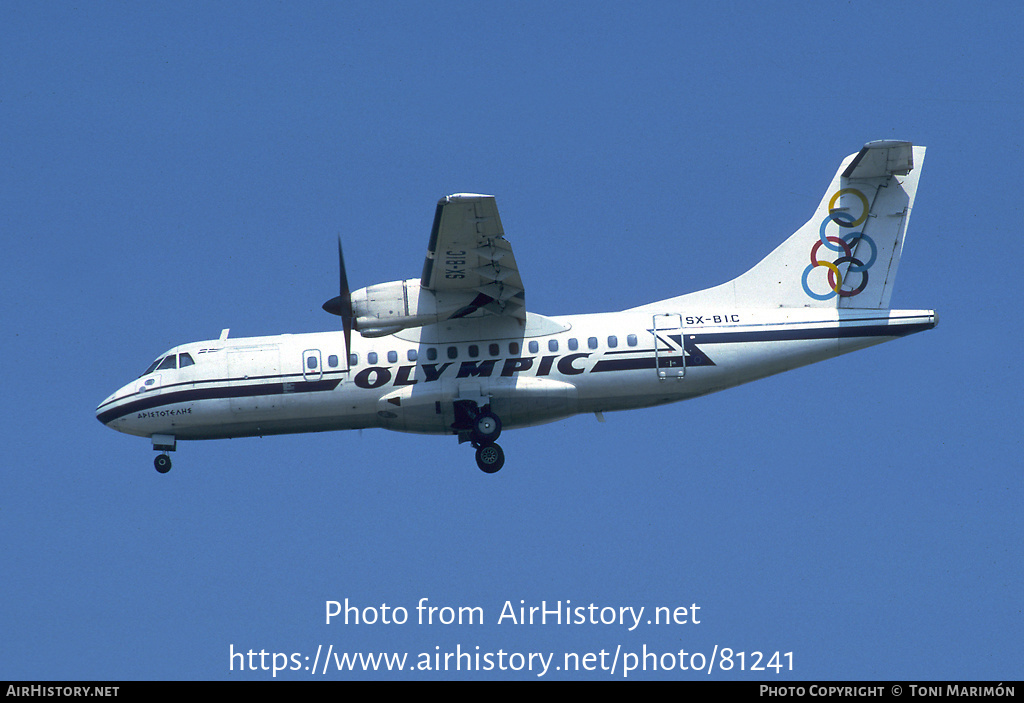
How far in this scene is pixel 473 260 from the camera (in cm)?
2486

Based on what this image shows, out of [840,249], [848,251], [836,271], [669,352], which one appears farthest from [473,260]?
[848,251]

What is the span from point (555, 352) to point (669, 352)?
94.8 inches

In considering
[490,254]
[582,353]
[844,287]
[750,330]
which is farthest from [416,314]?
[844,287]

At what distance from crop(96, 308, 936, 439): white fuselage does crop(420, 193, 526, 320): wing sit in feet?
2.67

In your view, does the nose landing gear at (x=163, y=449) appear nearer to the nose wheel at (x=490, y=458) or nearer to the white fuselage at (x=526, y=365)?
the white fuselage at (x=526, y=365)

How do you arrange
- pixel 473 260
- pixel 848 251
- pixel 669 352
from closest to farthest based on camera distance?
pixel 473 260, pixel 669 352, pixel 848 251

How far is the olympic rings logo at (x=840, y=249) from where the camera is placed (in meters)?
27.3

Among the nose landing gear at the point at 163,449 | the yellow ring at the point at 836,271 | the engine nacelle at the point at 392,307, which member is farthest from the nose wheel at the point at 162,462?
the yellow ring at the point at 836,271

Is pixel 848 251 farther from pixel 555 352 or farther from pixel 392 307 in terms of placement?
pixel 392 307

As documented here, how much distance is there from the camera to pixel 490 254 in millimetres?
24719

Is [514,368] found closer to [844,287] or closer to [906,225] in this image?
[844,287]

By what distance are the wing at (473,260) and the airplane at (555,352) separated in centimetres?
8

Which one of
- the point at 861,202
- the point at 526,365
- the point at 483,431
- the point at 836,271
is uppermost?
the point at 861,202

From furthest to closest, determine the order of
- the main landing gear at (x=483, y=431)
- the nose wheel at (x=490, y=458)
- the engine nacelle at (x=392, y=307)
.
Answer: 1. the nose wheel at (x=490, y=458)
2. the main landing gear at (x=483, y=431)
3. the engine nacelle at (x=392, y=307)
